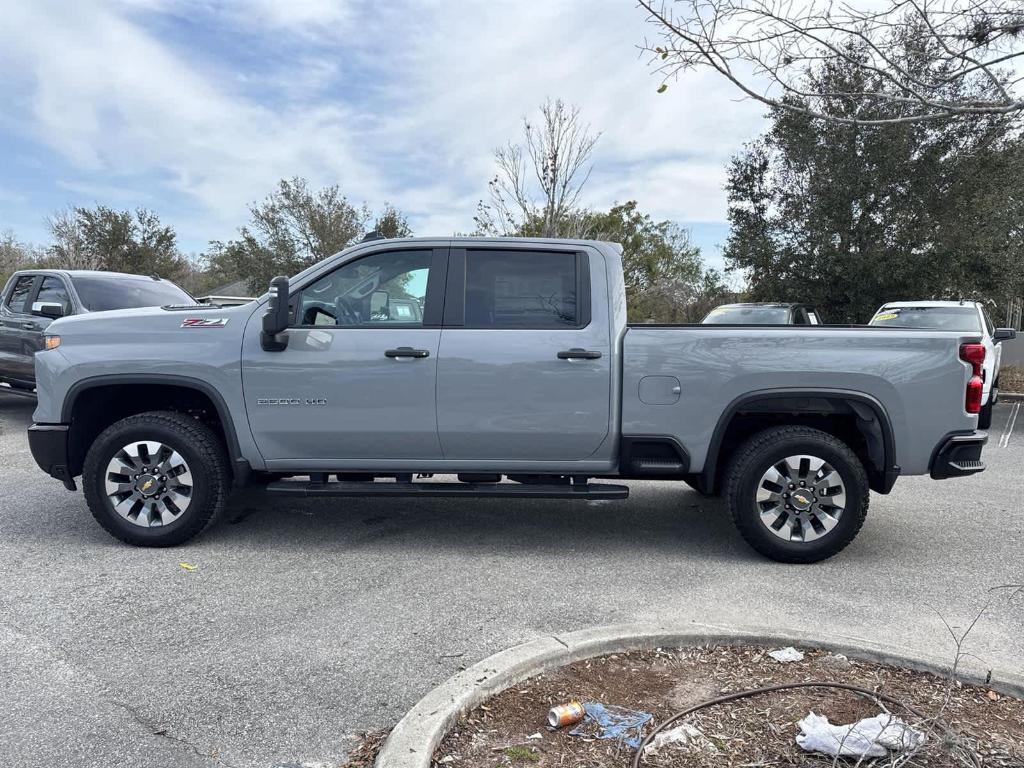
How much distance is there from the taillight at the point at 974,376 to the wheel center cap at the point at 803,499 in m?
1.07

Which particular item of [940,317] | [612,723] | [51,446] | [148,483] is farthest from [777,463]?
[940,317]

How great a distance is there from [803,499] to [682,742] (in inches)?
96.3

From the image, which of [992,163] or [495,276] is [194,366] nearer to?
[495,276]

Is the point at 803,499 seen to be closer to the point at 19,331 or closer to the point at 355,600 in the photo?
the point at 355,600

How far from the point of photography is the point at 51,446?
4.75 m

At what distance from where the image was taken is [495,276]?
4.82 meters

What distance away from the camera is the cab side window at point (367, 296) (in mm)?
4750

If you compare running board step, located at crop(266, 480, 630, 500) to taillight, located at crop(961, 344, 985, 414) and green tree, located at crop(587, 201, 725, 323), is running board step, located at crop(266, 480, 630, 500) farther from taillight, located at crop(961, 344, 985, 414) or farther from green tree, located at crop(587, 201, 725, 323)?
green tree, located at crop(587, 201, 725, 323)

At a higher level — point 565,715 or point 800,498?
point 800,498

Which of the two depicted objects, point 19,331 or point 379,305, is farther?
point 19,331

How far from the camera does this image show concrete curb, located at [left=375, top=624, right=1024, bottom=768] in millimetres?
2500

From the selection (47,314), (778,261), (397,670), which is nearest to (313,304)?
(397,670)

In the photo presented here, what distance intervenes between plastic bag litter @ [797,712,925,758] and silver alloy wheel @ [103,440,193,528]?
3.86m

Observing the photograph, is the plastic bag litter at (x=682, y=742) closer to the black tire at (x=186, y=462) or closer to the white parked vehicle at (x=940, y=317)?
the black tire at (x=186, y=462)
